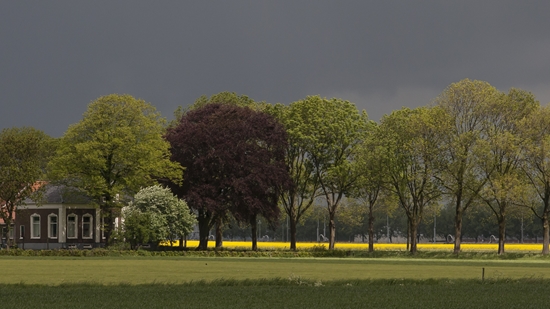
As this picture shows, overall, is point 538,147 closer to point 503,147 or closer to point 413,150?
point 503,147

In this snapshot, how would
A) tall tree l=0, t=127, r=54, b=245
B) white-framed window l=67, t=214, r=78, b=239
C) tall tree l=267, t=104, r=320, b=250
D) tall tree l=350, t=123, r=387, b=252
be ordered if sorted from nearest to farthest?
tall tree l=0, t=127, r=54, b=245 < tall tree l=350, t=123, r=387, b=252 < white-framed window l=67, t=214, r=78, b=239 < tall tree l=267, t=104, r=320, b=250

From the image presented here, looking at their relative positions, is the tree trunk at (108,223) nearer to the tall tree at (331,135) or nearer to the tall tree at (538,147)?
the tall tree at (331,135)

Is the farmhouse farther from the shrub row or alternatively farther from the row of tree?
the shrub row

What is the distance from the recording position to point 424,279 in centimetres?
4931

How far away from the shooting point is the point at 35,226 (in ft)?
350

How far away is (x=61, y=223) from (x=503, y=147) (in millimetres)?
54306

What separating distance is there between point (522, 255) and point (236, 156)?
114ft

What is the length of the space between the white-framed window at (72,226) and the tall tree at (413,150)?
39.5 meters

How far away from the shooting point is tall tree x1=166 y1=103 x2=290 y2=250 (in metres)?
97.8

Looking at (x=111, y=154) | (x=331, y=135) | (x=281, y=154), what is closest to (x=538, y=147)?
(x=331, y=135)

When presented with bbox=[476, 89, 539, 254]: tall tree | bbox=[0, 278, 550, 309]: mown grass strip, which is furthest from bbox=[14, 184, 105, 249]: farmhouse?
bbox=[0, 278, 550, 309]: mown grass strip

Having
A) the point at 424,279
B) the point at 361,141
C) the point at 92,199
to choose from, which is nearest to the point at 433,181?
the point at 361,141

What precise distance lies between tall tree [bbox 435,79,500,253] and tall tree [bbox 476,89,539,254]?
→ 90 centimetres

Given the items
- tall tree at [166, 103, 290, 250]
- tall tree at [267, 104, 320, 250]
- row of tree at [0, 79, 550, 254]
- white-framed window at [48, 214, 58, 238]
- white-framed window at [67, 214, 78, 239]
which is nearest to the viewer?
row of tree at [0, 79, 550, 254]
